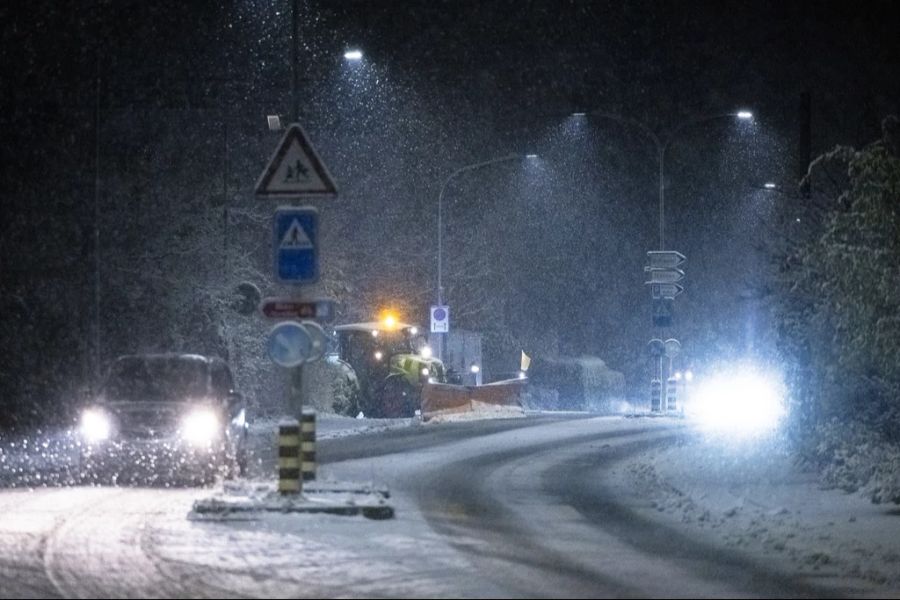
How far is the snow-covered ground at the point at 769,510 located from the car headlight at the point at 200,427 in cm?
563

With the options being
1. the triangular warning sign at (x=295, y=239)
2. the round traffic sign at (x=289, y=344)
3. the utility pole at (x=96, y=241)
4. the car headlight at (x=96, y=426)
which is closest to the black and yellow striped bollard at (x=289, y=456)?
the round traffic sign at (x=289, y=344)

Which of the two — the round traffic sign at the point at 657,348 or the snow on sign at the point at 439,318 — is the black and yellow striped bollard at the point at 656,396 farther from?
the snow on sign at the point at 439,318

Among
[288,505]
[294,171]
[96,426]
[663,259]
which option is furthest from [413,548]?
[663,259]

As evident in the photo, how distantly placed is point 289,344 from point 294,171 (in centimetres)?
184

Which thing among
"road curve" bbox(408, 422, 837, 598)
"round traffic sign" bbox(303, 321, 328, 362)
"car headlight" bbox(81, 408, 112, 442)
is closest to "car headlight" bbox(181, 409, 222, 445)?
"car headlight" bbox(81, 408, 112, 442)

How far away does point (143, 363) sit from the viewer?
22.2 meters

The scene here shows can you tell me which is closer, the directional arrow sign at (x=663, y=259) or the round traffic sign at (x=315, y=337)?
the round traffic sign at (x=315, y=337)

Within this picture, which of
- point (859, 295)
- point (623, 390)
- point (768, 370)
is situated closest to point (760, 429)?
point (768, 370)

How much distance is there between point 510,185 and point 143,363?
5016cm

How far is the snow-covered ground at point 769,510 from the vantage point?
13508 millimetres

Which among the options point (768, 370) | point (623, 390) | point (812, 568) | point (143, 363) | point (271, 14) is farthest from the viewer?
point (623, 390)

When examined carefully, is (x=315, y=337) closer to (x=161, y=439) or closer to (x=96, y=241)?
(x=161, y=439)

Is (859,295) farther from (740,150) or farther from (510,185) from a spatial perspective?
(510,185)

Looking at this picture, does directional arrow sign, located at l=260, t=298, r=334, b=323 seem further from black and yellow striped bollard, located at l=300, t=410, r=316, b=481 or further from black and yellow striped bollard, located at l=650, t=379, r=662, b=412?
black and yellow striped bollard, located at l=650, t=379, r=662, b=412
